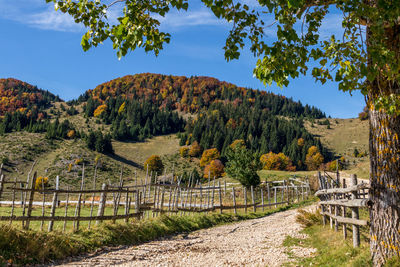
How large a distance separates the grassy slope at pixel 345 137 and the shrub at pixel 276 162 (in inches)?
1188

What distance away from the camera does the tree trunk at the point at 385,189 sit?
6023mm

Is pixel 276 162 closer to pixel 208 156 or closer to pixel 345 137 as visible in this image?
pixel 208 156

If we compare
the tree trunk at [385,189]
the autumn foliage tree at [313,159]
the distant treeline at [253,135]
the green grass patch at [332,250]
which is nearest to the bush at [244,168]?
the green grass patch at [332,250]

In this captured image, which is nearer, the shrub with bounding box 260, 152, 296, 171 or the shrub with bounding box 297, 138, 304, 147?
the shrub with bounding box 260, 152, 296, 171

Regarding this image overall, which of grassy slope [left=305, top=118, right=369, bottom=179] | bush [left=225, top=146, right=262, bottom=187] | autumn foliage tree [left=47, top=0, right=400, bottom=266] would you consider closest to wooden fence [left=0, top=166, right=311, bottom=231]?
bush [left=225, top=146, right=262, bottom=187]

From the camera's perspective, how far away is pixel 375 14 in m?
4.98

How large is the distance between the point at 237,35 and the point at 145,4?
5.41 feet

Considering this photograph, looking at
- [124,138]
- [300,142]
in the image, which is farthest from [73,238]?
[124,138]

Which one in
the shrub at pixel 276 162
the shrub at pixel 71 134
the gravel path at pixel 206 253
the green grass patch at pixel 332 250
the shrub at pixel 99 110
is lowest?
the gravel path at pixel 206 253

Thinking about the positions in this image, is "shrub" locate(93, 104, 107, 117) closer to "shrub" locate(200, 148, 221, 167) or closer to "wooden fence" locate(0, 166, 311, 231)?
"shrub" locate(200, 148, 221, 167)

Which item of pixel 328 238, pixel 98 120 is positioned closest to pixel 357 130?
pixel 98 120

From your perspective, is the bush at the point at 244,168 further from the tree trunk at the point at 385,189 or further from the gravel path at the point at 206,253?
the tree trunk at the point at 385,189

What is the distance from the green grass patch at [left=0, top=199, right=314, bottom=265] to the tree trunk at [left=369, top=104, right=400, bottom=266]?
310 inches

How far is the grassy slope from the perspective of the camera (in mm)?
144250
